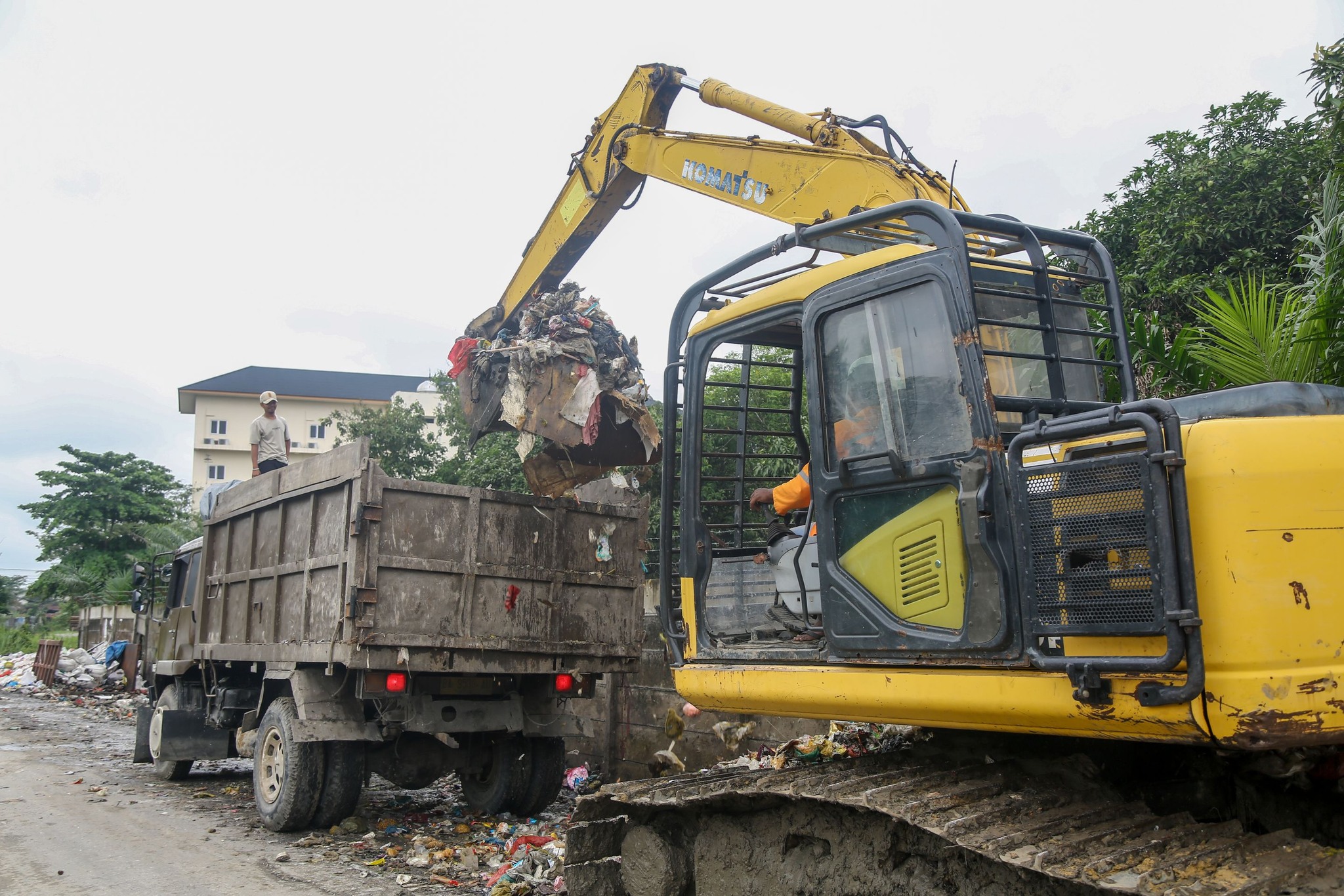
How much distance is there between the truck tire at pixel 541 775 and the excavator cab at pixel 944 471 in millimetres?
3416

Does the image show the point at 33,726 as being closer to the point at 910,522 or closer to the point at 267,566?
the point at 267,566

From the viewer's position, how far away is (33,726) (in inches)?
556

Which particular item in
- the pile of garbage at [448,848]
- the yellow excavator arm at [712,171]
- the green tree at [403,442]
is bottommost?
the pile of garbage at [448,848]

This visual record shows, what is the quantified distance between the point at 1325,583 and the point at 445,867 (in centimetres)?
507

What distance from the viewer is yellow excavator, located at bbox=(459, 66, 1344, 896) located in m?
2.46

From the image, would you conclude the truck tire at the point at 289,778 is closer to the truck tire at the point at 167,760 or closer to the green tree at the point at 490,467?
the truck tire at the point at 167,760

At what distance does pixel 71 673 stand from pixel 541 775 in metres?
18.2

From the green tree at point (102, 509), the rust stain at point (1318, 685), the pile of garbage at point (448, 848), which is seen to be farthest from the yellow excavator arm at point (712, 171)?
the green tree at point (102, 509)

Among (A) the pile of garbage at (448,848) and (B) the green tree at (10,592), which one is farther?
(B) the green tree at (10,592)

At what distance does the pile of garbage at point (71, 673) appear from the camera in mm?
19641

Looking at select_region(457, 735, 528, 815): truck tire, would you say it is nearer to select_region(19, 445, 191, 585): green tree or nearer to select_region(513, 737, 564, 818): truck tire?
select_region(513, 737, 564, 818): truck tire

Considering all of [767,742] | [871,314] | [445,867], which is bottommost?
[445,867]

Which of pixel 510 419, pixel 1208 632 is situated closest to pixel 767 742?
pixel 510 419

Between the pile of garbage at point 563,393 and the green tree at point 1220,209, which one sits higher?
the green tree at point 1220,209
